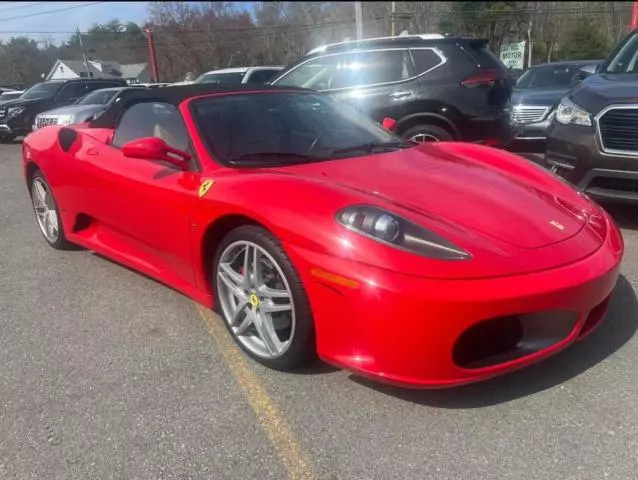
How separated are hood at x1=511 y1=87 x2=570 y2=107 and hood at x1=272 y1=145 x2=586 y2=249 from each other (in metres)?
6.38

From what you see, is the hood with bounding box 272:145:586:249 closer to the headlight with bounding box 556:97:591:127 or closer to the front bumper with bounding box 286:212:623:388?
the front bumper with bounding box 286:212:623:388

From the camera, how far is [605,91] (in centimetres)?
464

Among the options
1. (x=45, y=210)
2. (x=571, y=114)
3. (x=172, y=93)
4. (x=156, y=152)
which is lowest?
(x=45, y=210)

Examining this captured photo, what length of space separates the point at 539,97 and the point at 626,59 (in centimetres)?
354

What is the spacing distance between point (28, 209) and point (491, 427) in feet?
20.1

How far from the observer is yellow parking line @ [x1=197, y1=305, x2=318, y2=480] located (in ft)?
7.03


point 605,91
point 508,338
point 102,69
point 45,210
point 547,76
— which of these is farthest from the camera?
point 102,69

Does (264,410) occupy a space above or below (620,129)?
below

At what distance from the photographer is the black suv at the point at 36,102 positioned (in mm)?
15164

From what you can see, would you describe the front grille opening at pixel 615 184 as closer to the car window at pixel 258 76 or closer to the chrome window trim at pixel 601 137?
the chrome window trim at pixel 601 137

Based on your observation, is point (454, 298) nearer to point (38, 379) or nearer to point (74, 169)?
point (38, 379)

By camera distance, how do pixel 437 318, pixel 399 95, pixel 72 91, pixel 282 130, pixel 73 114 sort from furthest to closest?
pixel 72 91 → pixel 73 114 → pixel 399 95 → pixel 282 130 → pixel 437 318

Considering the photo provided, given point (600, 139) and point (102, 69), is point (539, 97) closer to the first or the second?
point (600, 139)

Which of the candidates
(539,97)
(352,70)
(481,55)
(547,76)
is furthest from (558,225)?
(547,76)
